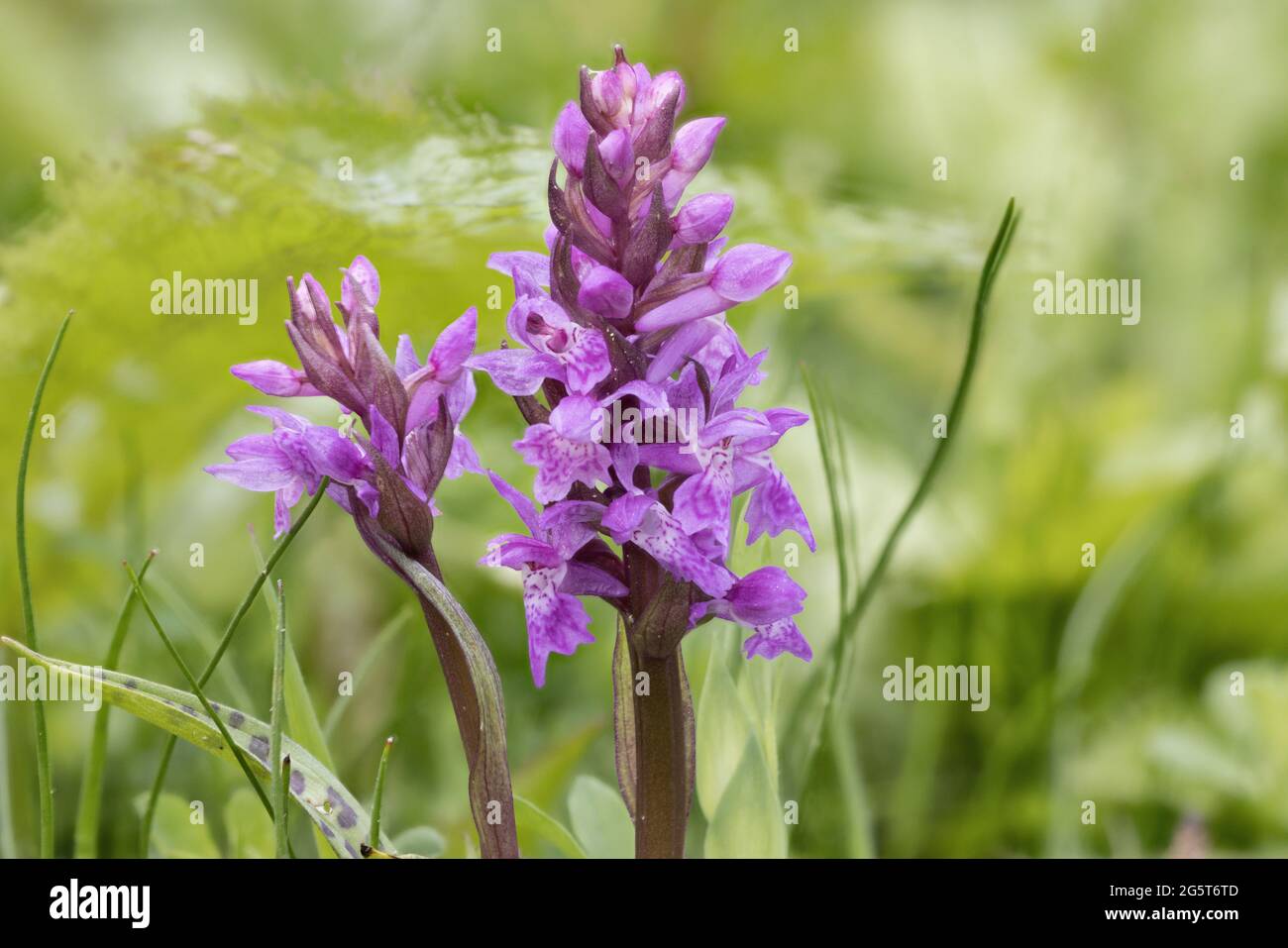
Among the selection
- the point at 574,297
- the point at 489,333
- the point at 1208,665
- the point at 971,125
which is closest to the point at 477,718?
the point at 574,297

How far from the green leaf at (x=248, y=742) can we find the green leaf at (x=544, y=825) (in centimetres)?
8

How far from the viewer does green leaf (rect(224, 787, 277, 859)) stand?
2.54 ft

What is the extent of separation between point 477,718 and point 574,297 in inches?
7.9

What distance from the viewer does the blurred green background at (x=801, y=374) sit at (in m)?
0.92

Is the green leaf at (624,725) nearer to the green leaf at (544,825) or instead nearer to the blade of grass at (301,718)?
the green leaf at (544,825)

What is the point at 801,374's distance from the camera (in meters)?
0.93

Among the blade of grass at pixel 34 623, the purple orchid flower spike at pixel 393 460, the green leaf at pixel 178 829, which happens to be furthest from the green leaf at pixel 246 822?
the purple orchid flower spike at pixel 393 460

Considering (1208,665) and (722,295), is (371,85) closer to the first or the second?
(722,295)

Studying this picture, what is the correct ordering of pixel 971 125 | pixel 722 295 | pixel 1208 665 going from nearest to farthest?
pixel 722 295 < pixel 1208 665 < pixel 971 125

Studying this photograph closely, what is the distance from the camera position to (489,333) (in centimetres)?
100

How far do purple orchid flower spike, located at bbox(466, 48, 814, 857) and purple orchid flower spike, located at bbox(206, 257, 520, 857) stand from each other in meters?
0.02

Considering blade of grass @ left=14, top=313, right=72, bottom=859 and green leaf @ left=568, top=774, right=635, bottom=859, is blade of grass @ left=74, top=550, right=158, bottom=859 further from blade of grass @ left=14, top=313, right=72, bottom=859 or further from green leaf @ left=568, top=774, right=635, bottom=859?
green leaf @ left=568, top=774, right=635, bottom=859

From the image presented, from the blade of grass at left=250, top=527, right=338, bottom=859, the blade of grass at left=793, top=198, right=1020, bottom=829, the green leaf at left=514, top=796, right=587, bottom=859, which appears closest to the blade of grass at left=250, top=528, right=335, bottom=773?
the blade of grass at left=250, top=527, right=338, bottom=859

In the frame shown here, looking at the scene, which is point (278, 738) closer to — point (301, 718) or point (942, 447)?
point (301, 718)
